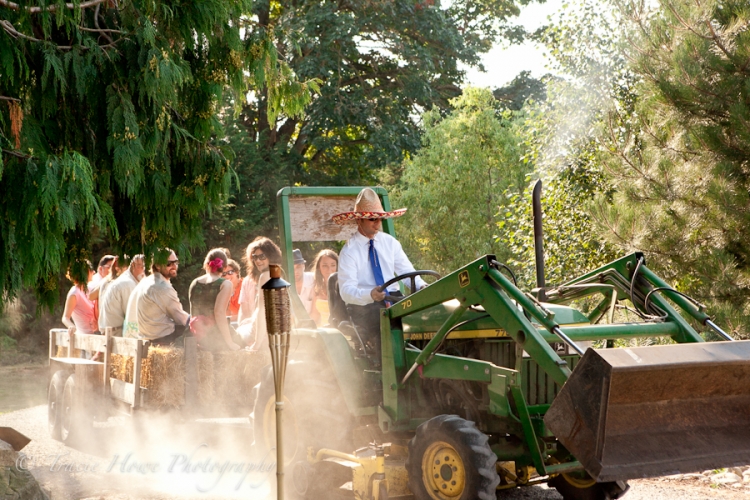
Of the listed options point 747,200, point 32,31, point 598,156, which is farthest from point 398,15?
point 32,31

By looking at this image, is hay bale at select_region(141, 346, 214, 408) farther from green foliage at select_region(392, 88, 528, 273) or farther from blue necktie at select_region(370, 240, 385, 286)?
green foliage at select_region(392, 88, 528, 273)

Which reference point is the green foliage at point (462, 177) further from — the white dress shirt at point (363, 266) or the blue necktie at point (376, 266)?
the blue necktie at point (376, 266)

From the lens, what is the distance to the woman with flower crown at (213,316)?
8359mm

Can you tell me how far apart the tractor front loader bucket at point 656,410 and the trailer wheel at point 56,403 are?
22.0 ft

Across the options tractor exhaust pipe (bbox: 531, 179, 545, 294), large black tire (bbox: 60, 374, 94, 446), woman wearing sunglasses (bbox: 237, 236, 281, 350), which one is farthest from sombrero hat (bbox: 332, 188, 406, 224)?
large black tire (bbox: 60, 374, 94, 446)

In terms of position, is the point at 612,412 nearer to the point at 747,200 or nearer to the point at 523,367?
the point at 523,367

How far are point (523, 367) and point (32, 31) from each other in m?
3.69

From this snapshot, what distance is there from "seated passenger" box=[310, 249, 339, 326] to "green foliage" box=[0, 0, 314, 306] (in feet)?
7.54

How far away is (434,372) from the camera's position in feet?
18.0

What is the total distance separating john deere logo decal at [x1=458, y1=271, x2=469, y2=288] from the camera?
5145 millimetres

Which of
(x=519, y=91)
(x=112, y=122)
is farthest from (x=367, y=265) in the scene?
(x=519, y=91)

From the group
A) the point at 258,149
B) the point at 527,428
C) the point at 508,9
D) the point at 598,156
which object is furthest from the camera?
the point at 508,9

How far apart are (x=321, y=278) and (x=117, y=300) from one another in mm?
2405

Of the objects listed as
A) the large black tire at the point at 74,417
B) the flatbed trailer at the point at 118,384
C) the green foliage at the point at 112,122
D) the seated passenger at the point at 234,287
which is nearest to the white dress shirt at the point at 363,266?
the green foliage at the point at 112,122
